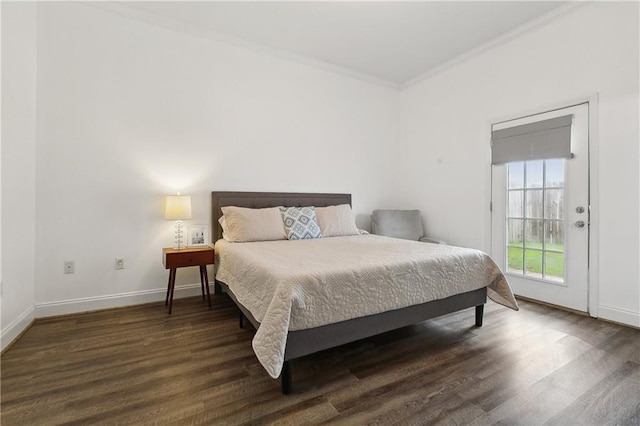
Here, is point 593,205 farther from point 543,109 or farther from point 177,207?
point 177,207

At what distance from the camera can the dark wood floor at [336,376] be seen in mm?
1373

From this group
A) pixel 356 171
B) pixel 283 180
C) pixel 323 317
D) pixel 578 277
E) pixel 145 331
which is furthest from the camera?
pixel 356 171

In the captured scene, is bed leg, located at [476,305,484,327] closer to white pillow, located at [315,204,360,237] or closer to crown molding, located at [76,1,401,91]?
white pillow, located at [315,204,360,237]

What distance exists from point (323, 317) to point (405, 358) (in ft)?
2.33

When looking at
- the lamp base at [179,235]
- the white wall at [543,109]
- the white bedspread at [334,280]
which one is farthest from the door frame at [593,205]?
the lamp base at [179,235]

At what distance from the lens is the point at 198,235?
10.1ft

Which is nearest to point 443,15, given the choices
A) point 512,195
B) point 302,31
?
point 302,31

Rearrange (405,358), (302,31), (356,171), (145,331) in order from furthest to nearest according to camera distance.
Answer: (356,171) → (302,31) → (145,331) → (405,358)

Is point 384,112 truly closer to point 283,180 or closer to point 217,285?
point 283,180

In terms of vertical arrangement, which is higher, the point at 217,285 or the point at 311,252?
the point at 311,252

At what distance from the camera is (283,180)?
3.60 metres

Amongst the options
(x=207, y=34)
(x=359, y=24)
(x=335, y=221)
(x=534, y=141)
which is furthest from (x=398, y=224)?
(x=207, y=34)

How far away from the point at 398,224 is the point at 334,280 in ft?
8.43

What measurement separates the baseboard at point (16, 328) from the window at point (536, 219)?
4.41 meters
